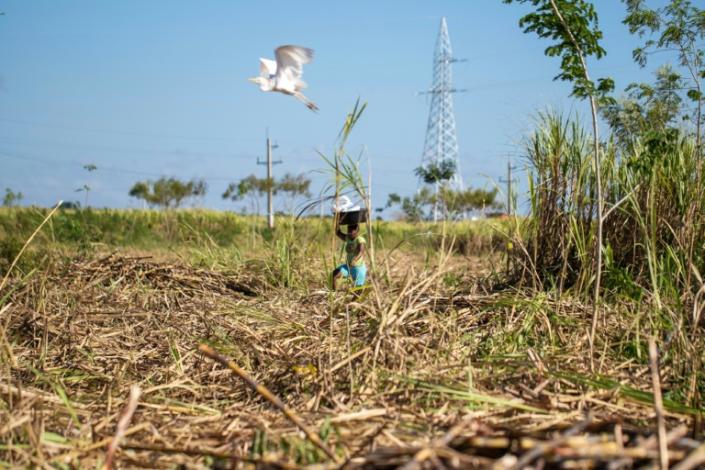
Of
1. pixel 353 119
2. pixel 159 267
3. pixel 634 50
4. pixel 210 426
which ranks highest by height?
pixel 634 50

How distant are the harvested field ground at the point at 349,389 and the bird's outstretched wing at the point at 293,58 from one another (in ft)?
4.11

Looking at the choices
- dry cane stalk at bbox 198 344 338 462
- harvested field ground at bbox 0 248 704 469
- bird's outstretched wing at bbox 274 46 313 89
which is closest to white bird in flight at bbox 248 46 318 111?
bird's outstretched wing at bbox 274 46 313 89

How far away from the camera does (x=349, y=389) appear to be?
218 cm

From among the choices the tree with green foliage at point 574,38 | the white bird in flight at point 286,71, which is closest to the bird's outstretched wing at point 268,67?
the white bird in flight at point 286,71

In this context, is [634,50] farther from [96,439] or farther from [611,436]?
[96,439]

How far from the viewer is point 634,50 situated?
4953 millimetres

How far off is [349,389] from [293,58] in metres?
1.80

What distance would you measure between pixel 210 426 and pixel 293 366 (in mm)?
500

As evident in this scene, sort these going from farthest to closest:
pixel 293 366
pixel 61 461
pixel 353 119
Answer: pixel 293 366 → pixel 353 119 → pixel 61 461

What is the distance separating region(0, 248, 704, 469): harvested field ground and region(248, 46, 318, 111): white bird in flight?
1093mm

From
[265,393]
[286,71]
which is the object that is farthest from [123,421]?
[286,71]

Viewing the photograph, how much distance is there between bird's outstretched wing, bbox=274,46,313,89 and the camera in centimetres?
310

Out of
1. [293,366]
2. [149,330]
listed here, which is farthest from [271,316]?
[293,366]

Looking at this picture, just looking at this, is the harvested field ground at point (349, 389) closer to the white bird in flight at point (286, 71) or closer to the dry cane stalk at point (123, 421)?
the dry cane stalk at point (123, 421)
